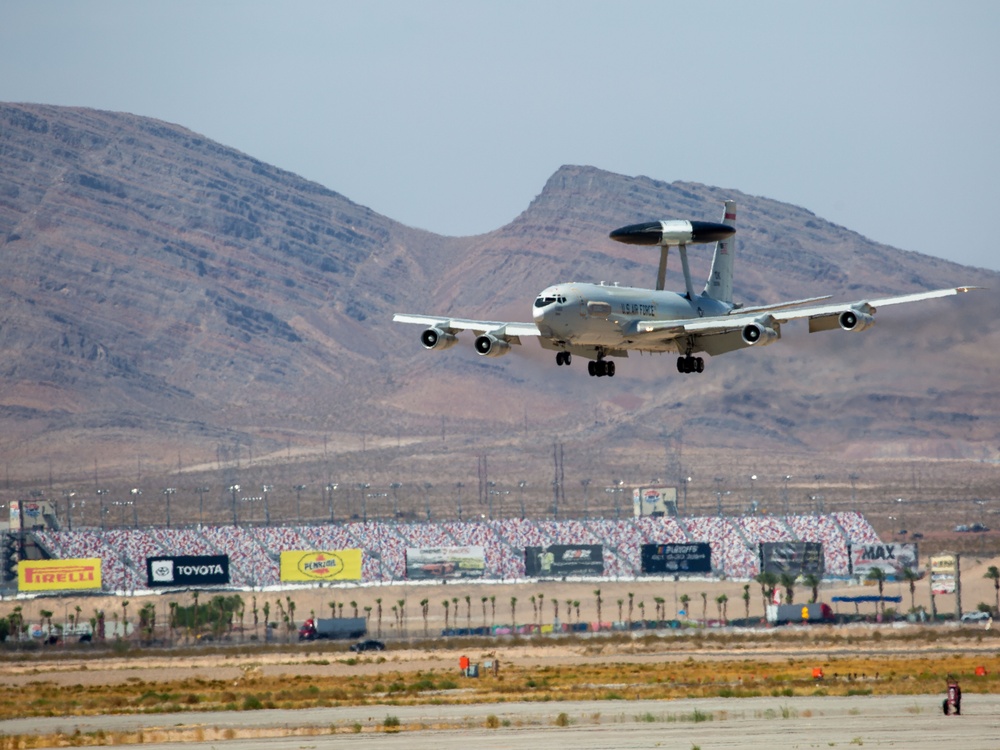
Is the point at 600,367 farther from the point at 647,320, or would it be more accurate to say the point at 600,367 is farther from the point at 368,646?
the point at 368,646

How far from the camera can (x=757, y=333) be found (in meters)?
83.2

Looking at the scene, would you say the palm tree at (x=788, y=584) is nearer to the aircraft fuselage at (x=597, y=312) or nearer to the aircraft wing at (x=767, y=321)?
the aircraft wing at (x=767, y=321)

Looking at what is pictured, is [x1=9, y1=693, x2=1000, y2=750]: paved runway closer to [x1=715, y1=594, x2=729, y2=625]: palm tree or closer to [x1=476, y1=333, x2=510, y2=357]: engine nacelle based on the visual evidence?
[x1=476, y1=333, x2=510, y2=357]: engine nacelle

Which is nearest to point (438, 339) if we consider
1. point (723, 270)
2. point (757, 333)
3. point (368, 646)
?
point (757, 333)

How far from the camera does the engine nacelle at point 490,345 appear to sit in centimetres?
8575

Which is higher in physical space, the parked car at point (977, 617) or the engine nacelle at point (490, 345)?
the engine nacelle at point (490, 345)

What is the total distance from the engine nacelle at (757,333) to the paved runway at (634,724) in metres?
18.3

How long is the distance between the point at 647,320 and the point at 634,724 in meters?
20.6

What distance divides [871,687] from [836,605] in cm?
10489

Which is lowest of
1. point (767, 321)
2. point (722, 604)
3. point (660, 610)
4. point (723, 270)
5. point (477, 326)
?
point (660, 610)

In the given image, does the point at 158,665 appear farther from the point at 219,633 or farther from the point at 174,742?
the point at 174,742

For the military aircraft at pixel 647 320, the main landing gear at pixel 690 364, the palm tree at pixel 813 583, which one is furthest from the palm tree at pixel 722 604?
the military aircraft at pixel 647 320

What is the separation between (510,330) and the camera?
85.8 meters

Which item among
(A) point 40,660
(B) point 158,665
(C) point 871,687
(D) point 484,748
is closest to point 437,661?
(B) point 158,665
